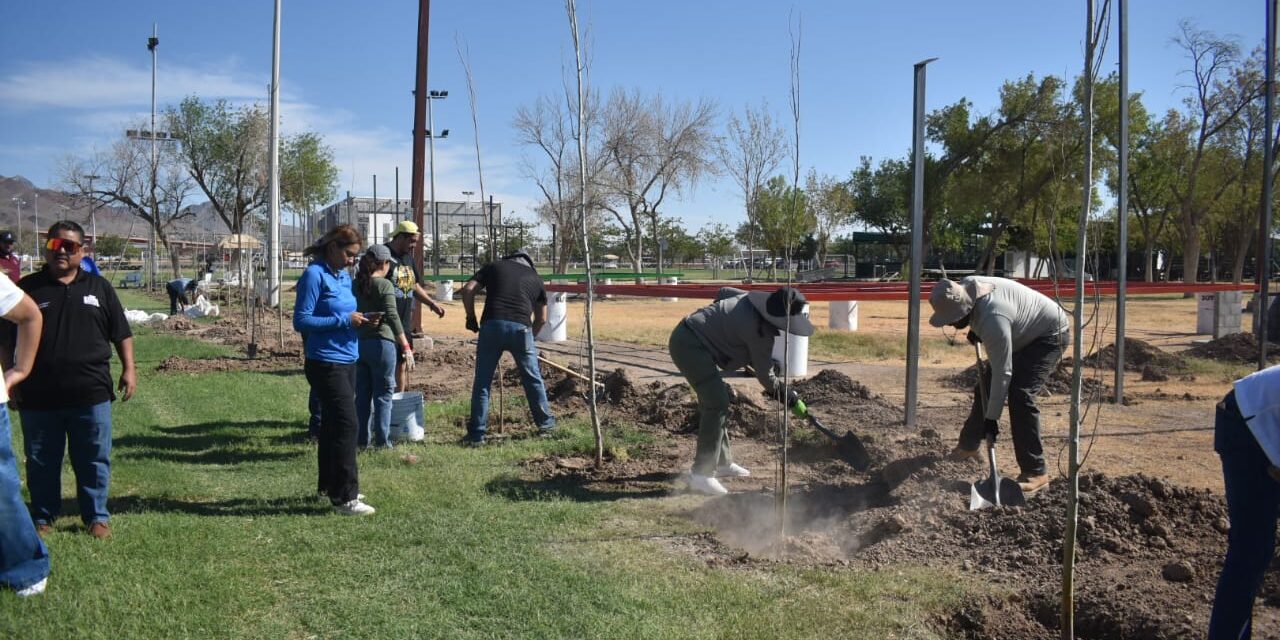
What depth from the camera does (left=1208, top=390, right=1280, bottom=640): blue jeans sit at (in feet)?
9.21

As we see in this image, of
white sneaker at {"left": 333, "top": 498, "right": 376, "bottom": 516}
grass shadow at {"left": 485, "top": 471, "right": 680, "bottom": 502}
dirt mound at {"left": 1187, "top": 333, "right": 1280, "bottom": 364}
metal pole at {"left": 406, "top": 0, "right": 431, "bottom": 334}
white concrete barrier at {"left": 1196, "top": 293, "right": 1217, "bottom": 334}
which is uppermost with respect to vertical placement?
metal pole at {"left": 406, "top": 0, "right": 431, "bottom": 334}

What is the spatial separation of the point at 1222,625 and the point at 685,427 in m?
5.12

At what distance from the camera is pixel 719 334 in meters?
5.54

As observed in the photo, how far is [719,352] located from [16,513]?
12.3ft

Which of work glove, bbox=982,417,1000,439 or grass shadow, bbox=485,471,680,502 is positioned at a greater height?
work glove, bbox=982,417,1000,439

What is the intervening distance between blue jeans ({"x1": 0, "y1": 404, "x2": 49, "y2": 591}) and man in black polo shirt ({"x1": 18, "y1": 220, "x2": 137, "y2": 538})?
2.71 ft

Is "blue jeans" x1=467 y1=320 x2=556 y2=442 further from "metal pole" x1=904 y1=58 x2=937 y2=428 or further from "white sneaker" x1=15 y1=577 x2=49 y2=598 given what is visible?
"white sneaker" x1=15 y1=577 x2=49 y2=598

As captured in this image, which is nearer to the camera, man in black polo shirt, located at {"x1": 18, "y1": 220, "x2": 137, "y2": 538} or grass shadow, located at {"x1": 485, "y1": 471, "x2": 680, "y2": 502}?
man in black polo shirt, located at {"x1": 18, "y1": 220, "x2": 137, "y2": 538}

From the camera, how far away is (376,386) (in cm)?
671

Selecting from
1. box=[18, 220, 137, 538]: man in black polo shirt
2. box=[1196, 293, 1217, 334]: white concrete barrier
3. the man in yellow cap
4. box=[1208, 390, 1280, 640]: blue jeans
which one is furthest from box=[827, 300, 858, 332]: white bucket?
box=[1208, 390, 1280, 640]: blue jeans

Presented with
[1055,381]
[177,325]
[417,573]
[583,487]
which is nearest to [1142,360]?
[1055,381]

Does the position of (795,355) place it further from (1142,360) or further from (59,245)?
(59,245)

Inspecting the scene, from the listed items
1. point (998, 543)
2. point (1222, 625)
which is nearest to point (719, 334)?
point (998, 543)

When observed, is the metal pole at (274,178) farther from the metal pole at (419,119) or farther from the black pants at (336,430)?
the black pants at (336,430)
